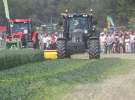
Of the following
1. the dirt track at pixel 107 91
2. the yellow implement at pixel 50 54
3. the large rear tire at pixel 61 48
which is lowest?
the dirt track at pixel 107 91

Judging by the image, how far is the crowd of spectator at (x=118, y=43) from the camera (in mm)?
44562

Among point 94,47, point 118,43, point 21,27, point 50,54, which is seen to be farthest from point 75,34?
point 21,27

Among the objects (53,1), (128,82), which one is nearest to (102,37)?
(128,82)

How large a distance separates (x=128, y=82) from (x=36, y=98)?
475cm

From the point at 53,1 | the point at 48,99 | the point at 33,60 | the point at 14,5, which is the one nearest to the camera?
the point at 48,99

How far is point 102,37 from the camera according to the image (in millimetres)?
46875

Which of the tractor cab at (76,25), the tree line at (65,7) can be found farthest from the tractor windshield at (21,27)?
the tree line at (65,7)

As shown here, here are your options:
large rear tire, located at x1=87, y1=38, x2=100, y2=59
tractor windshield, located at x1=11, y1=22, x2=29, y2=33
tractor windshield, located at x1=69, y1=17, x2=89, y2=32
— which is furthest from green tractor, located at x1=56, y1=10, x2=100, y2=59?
tractor windshield, located at x1=11, y1=22, x2=29, y2=33

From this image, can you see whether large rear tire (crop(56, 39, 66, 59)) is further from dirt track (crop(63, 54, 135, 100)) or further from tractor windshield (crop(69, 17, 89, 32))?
dirt track (crop(63, 54, 135, 100))

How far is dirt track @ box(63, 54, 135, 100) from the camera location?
14.0 metres

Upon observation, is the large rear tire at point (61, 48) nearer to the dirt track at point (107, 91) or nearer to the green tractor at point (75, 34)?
the green tractor at point (75, 34)

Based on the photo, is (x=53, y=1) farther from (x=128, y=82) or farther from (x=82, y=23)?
(x=128, y=82)

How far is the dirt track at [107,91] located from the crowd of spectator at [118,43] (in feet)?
86.2

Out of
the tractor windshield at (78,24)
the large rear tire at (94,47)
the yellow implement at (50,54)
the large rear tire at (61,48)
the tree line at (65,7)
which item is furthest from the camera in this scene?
the tree line at (65,7)
